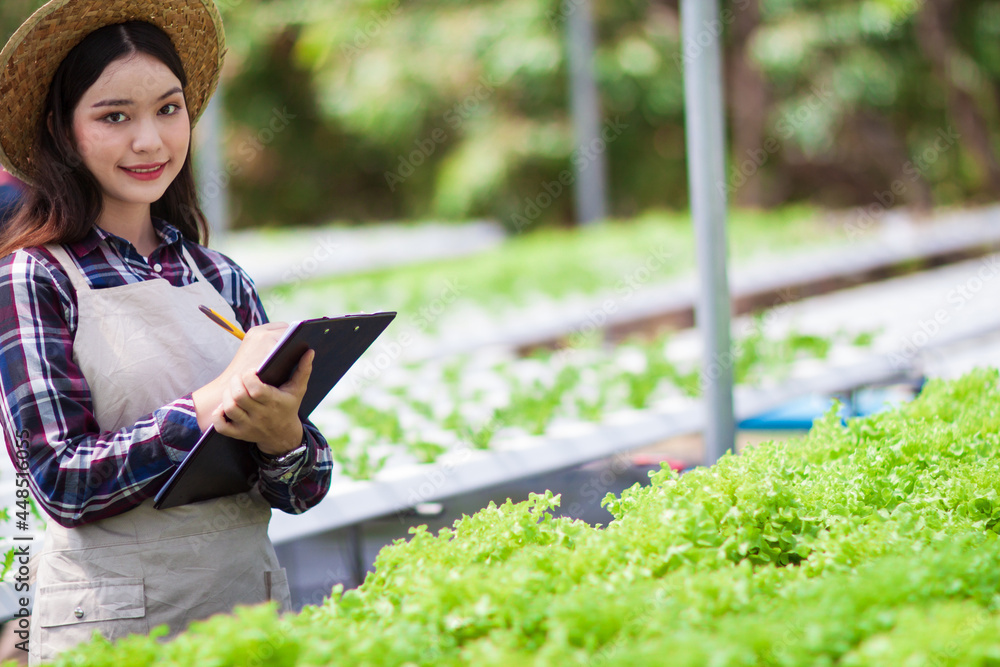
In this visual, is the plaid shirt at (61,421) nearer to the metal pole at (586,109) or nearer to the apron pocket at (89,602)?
the apron pocket at (89,602)

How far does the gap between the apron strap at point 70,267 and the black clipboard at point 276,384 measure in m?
0.39

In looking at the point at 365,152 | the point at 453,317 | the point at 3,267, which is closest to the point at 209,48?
the point at 3,267

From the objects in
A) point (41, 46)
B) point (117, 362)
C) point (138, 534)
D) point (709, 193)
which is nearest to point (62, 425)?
point (117, 362)

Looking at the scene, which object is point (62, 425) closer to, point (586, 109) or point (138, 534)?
point (138, 534)

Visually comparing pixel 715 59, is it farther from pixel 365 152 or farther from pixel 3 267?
pixel 365 152

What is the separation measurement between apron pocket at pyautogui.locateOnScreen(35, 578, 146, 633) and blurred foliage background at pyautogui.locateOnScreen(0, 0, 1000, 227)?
1260cm

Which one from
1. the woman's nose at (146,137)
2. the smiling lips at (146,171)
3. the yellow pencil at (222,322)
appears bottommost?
the yellow pencil at (222,322)

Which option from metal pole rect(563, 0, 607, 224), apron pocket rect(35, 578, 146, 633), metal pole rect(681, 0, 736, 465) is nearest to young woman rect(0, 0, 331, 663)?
apron pocket rect(35, 578, 146, 633)

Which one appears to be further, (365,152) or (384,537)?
(365,152)

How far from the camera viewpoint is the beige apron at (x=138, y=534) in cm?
196

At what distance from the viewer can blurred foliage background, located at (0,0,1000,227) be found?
49.6 feet

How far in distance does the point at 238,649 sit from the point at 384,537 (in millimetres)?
2421

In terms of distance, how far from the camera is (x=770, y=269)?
9922 mm

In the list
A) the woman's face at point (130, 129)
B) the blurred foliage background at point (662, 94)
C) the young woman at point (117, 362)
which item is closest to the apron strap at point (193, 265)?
Result: the young woman at point (117, 362)
